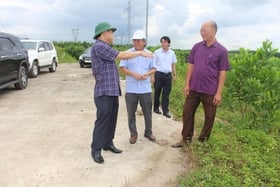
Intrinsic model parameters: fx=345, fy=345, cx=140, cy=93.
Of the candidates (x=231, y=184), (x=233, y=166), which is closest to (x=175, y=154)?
(x=233, y=166)

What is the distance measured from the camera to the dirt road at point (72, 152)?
13.6 feet

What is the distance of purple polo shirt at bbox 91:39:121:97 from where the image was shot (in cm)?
427

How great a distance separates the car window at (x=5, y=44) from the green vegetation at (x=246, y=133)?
4983mm

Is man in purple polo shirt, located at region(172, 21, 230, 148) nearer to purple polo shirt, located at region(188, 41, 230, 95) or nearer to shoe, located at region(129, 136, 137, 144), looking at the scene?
purple polo shirt, located at region(188, 41, 230, 95)

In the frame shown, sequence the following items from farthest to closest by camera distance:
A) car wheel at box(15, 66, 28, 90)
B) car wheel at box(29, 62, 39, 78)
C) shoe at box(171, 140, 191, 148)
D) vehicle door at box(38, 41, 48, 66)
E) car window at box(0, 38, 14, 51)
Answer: vehicle door at box(38, 41, 48, 66), car wheel at box(29, 62, 39, 78), car wheel at box(15, 66, 28, 90), car window at box(0, 38, 14, 51), shoe at box(171, 140, 191, 148)

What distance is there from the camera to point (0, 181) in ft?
13.2

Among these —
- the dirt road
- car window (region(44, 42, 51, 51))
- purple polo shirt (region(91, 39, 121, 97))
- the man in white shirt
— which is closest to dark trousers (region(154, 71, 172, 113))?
the man in white shirt

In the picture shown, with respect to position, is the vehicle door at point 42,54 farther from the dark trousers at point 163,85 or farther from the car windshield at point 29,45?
the dark trousers at point 163,85

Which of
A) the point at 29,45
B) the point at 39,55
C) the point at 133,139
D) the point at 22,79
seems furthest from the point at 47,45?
the point at 133,139

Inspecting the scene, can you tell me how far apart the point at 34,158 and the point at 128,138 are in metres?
1.58

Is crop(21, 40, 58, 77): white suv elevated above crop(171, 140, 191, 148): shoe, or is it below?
above

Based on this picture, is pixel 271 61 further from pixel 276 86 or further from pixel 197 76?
pixel 197 76

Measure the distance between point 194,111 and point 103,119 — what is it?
1.48 metres

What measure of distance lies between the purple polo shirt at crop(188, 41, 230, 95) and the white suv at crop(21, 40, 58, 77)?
1020 centimetres
